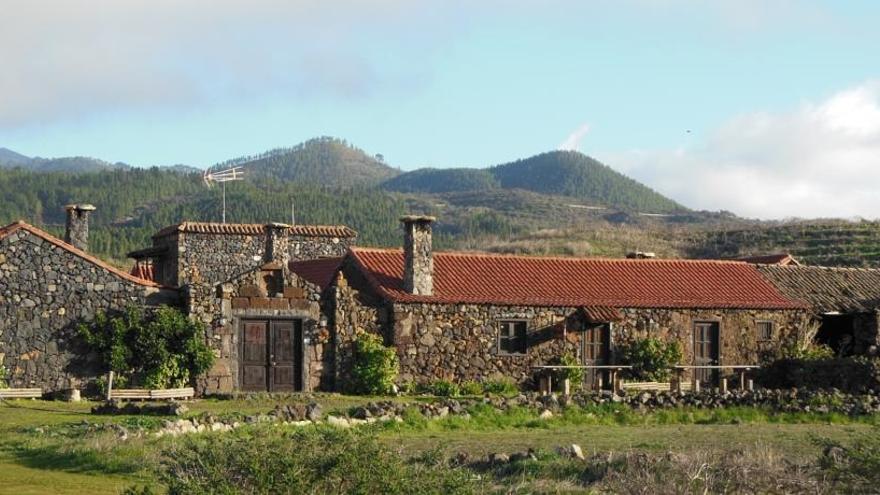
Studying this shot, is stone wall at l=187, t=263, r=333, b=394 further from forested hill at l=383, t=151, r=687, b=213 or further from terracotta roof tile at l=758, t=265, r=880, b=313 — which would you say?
forested hill at l=383, t=151, r=687, b=213

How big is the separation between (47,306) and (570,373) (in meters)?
12.2

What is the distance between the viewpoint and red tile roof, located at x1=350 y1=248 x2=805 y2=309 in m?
36.1

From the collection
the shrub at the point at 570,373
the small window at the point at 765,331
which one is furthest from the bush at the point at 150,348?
the small window at the point at 765,331

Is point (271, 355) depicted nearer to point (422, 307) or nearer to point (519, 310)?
point (422, 307)

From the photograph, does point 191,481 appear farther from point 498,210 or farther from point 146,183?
point 498,210

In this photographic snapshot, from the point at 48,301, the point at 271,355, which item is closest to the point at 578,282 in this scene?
the point at 271,355

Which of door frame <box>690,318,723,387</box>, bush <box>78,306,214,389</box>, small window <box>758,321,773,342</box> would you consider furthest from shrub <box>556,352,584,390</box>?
bush <box>78,306,214,389</box>

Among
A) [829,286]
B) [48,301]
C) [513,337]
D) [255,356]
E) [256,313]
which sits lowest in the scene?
[255,356]

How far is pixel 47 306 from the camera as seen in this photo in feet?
106

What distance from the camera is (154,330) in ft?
106

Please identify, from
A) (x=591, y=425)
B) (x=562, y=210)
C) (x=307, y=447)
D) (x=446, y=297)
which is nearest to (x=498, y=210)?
(x=562, y=210)

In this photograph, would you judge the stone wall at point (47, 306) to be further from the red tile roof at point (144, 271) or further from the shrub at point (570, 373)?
the red tile roof at point (144, 271)

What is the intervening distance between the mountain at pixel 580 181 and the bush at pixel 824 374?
10277 centimetres

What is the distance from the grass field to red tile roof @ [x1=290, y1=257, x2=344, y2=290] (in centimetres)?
512
